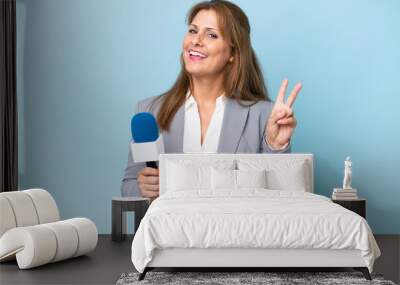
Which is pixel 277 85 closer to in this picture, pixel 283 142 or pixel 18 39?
pixel 283 142

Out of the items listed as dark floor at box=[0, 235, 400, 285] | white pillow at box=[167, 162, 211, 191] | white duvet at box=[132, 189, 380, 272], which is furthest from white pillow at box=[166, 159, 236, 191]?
white duvet at box=[132, 189, 380, 272]

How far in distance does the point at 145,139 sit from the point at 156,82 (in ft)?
4.17

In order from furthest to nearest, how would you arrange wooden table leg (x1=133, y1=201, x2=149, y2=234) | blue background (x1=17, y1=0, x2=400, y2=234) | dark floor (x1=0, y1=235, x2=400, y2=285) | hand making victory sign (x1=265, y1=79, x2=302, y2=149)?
1. blue background (x1=17, y1=0, x2=400, y2=234)
2. wooden table leg (x1=133, y1=201, x2=149, y2=234)
3. hand making victory sign (x1=265, y1=79, x2=302, y2=149)
4. dark floor (x1=0, y1=235, x2=400, y2=285)

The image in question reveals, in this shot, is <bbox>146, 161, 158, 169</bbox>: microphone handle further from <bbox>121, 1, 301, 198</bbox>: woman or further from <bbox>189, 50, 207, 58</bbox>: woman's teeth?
<bbox>189, 50, 207, 58</bbox>: woman's teeth

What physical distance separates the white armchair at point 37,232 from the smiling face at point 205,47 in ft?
5.64

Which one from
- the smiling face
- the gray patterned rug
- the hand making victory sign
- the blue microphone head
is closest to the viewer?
the gray patterned rug

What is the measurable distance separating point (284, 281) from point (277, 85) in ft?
10.0

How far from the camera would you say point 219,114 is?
6.92 m

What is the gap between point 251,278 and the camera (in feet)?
A: 16.7

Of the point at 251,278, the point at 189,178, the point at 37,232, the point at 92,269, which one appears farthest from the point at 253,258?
the point at 37,232

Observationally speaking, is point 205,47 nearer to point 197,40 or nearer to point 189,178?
point 197,40

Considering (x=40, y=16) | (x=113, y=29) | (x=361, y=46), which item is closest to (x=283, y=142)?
(x=361, y=46)

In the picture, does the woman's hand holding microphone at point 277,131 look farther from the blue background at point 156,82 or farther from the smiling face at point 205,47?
the blue background at point 156,82

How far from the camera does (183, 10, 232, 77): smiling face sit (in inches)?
270
